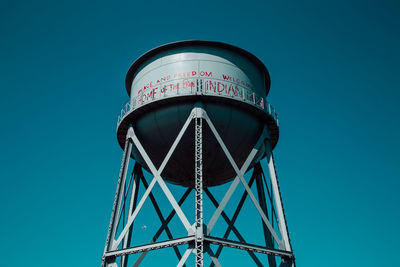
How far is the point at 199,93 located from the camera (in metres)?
13.2

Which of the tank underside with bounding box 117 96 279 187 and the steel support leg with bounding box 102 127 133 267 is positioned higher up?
the tank underside with bounding box 117 96 279 187

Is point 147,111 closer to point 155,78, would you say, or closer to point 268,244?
point 155,78

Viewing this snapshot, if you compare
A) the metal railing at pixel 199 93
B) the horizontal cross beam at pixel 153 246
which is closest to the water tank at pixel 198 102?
the metal railing at pixel 199 93

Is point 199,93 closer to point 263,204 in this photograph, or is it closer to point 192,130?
point 192,130

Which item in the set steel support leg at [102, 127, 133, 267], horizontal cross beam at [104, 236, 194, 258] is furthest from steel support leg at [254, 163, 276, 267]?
steel support leg at [102, 127, 133, 267]

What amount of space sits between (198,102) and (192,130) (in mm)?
965

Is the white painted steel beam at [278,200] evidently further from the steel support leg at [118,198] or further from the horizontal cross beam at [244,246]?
the steel support leg at [118,198]

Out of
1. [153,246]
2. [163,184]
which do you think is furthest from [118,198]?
[153,246]

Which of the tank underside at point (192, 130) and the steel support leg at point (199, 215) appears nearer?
the steel support leg at point (199, 215)

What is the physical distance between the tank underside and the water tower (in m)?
0.03

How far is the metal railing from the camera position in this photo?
1345 centimetres

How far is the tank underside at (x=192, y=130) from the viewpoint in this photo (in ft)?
44.5

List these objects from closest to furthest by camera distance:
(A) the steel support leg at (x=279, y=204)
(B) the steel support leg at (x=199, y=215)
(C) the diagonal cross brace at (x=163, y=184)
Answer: (B) the steel support leg at (x=199, y=215) → (C) the diagonal cross brace at (x=163, y=184) → (A) the steel support leg at (x=279, y=204)

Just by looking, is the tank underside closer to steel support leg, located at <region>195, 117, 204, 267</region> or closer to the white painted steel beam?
the white painted steel beam
